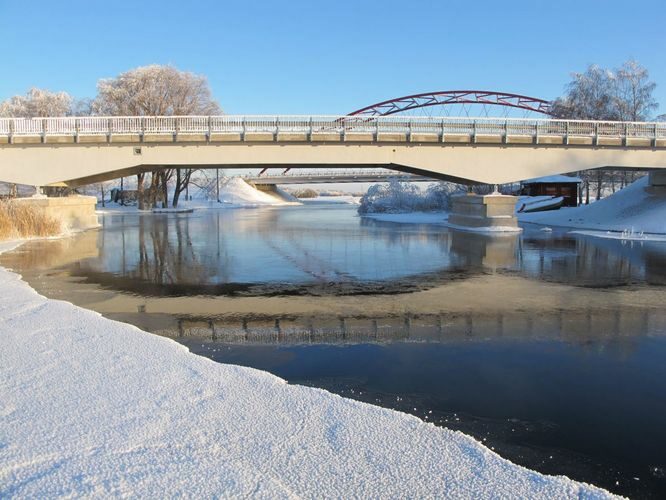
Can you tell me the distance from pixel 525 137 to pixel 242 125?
17174 mm

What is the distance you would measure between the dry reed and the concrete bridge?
463 cm

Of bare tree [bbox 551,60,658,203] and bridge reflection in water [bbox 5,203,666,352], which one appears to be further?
bare tree [bbox 551,60,658,203]

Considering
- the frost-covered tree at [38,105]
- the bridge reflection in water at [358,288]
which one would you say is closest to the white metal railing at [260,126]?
the bridge reflection in water at [358,288]

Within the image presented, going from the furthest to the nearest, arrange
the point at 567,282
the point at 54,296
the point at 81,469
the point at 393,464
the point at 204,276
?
the point at 204,276
the point at 567,282
the point at 54,296
the point at 393,464
the point at 81,469

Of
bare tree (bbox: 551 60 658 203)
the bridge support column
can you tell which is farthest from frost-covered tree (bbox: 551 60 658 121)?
the bridge support column

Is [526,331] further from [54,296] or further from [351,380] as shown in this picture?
[54,296]

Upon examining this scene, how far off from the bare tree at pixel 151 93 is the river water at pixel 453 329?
138ft

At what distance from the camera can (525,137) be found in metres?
33.9

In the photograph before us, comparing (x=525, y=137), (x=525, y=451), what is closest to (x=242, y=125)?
(x=525, y=137)

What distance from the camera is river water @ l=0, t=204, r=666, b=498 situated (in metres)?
5.39

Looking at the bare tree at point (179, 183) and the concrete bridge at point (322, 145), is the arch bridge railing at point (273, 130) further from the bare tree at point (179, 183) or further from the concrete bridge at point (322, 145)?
the bare tree at point (179, 183)

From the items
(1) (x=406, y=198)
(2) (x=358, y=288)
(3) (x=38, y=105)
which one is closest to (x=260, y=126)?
(2) (x=358, y=288)

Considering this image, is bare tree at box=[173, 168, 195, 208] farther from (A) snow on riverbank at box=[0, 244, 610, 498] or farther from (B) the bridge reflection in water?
(A) snow on riverbank at box=[0, 244, 610, 498]

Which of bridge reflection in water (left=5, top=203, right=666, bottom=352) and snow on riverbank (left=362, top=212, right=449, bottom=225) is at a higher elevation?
bridge reflection in water (left=5, top=203, right=666, bottom=352)
